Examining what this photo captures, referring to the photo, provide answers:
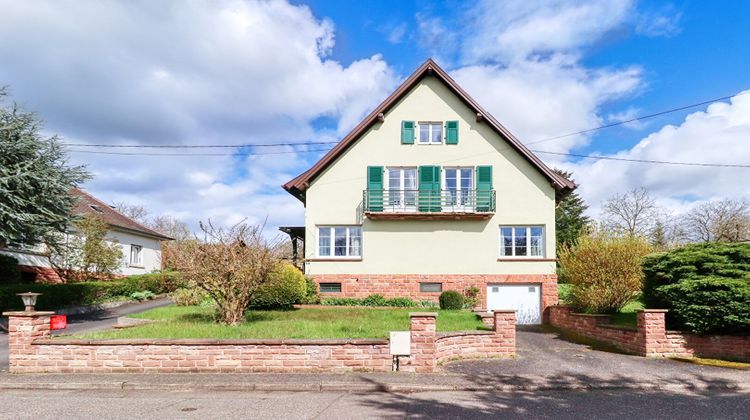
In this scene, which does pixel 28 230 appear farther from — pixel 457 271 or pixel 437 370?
pixel 457 271

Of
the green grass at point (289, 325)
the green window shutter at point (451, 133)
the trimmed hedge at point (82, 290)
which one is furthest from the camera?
the green window shutter at point (451, 133)

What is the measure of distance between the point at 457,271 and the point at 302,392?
47.1ft

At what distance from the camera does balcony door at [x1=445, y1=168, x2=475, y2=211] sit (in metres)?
22.4

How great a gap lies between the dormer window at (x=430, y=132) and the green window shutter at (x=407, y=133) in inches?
17.8

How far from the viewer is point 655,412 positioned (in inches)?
301

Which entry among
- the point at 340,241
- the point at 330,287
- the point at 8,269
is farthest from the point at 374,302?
the point at 8,269

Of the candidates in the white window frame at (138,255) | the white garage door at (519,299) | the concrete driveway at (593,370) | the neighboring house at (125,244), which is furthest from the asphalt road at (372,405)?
the white window frame at (138,255)

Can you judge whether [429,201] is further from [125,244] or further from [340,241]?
[125,244]

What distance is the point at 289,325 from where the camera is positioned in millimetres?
12789

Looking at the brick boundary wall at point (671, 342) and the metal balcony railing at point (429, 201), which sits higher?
the metal balcony railing at point (429, 201)

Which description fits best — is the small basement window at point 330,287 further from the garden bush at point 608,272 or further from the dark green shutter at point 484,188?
the garden bush at point 608,272

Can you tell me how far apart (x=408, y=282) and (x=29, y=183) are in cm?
1422

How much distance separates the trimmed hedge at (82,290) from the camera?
60.7ft

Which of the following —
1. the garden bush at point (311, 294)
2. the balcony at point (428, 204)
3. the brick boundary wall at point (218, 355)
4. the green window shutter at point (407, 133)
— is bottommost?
the brick boundary wall at point (218, 355)
